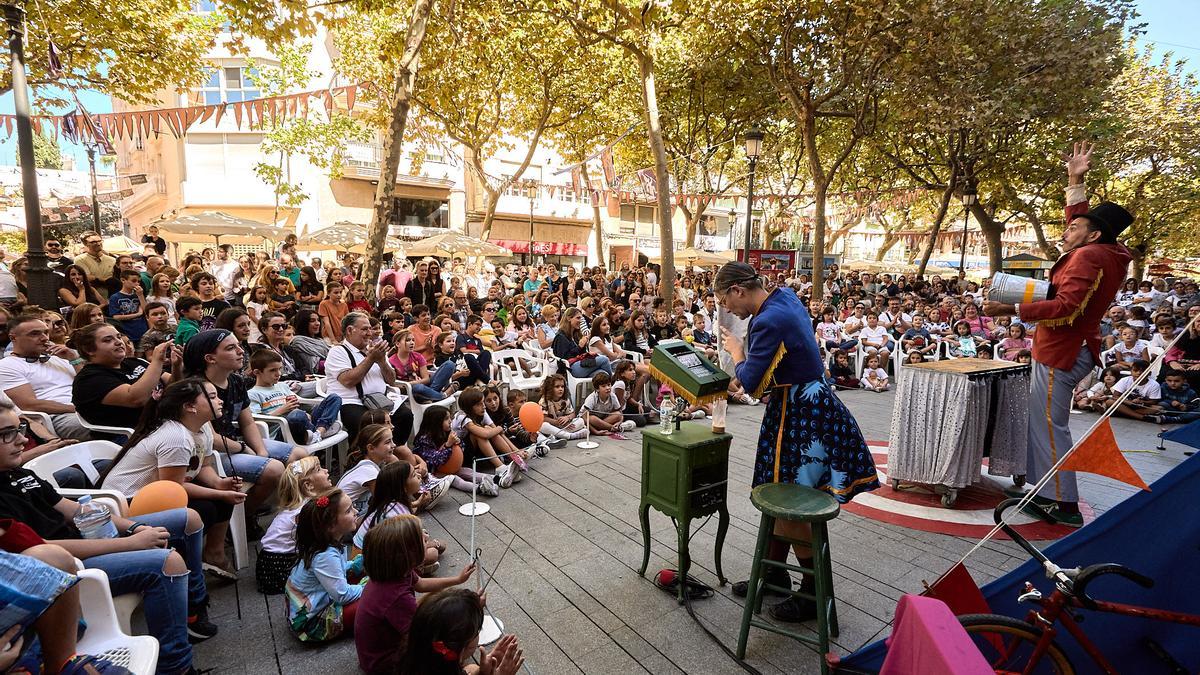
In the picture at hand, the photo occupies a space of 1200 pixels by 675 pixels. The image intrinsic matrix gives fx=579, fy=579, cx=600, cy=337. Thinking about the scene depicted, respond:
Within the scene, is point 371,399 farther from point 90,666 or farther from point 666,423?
point 90,666

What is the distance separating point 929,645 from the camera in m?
1.47

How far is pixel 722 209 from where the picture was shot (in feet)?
163

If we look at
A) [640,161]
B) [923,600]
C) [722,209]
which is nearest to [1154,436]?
[923,600]

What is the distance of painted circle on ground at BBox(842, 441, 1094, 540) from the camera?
4.32 m

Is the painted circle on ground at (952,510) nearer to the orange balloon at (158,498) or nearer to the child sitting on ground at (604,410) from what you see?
the child sitting on ground at (604,410)

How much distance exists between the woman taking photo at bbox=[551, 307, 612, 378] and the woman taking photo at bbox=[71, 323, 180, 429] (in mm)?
4693

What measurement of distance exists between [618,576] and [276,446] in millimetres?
2747

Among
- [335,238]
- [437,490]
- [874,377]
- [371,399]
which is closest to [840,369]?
[874,377]

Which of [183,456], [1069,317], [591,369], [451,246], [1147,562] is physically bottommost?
[591,369]

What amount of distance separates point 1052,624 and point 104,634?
3.54 m

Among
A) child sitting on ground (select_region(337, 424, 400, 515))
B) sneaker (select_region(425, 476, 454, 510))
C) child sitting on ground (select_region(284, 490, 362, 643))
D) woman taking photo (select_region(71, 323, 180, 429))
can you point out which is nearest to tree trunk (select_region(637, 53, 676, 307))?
sneaker (select_region(425, 476, 454, 510))

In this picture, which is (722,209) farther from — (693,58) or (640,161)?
(693,58)

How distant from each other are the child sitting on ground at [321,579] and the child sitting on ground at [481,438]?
225 centimetres

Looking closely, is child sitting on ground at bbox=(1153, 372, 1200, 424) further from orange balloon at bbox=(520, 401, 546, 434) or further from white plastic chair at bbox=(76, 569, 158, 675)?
white plastic chair at bbox=(76, 569, 158, 675)
